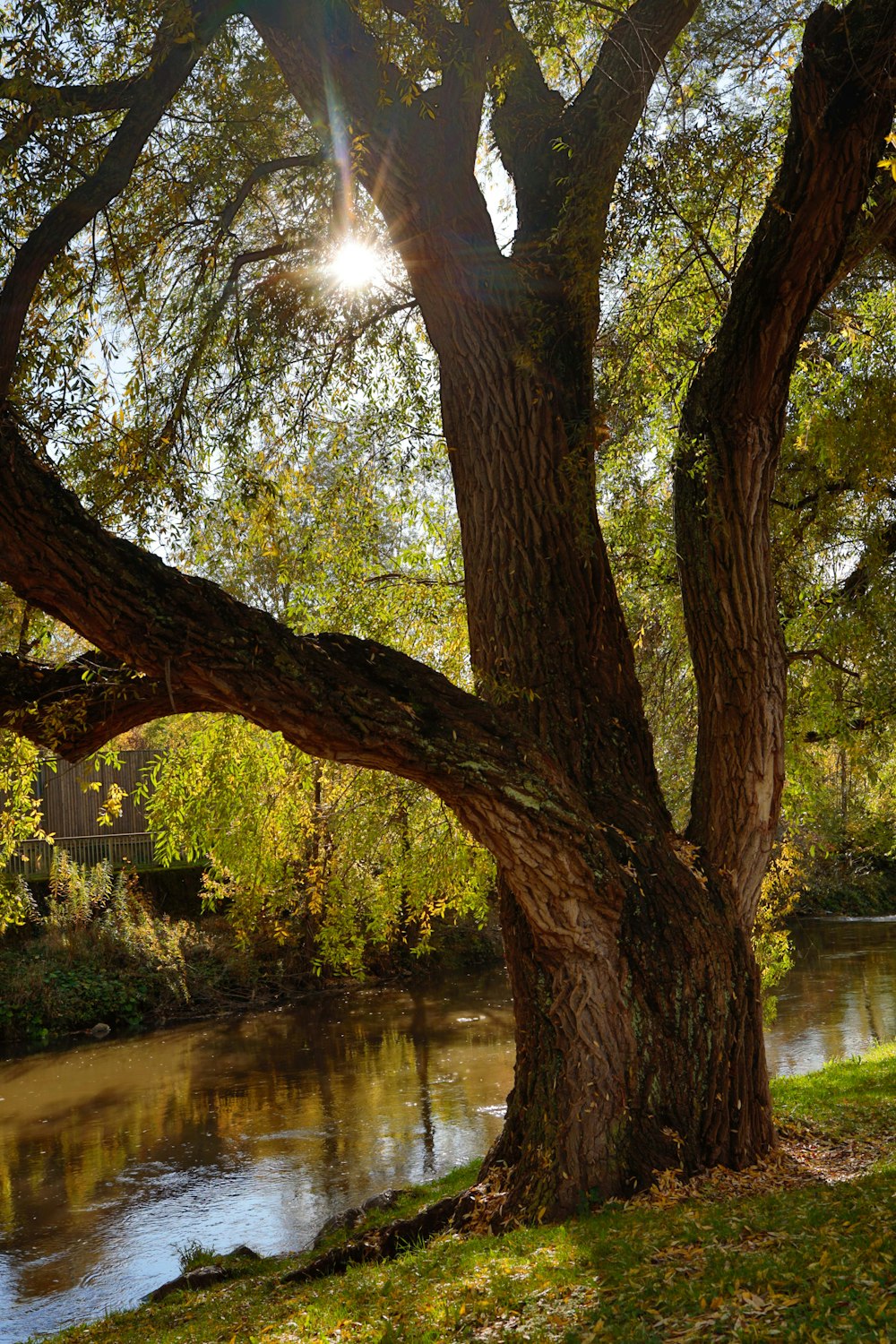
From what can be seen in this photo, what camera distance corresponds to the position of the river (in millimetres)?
9906

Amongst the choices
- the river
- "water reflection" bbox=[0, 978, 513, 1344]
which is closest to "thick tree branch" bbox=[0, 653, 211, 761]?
the river

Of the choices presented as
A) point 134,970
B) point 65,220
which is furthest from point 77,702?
point 134,970

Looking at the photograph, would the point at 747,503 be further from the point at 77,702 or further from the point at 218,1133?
the point at 218,1133

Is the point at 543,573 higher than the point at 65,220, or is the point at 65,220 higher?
the point at 65,220

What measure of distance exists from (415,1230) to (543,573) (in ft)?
13.9

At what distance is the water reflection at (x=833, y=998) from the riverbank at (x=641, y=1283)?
8535mm

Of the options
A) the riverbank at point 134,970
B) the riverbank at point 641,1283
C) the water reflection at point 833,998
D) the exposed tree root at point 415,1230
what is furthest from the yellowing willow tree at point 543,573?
the riverbank at point 134,970

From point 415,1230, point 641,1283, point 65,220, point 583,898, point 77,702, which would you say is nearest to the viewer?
point 641,1283

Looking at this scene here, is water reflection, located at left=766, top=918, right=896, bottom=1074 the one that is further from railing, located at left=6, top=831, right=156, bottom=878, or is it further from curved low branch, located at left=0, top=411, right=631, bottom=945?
railing, located at left=6, top=831, right=156, bottom=878

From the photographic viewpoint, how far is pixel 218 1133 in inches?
529

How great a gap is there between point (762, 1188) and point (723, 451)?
4.31 meters

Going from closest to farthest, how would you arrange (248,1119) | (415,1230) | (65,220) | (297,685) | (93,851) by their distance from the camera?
(65,220) → (297,685) → (415,1230) → (248,1119) → (93,851)

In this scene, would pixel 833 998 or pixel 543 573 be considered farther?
pixel 833 998

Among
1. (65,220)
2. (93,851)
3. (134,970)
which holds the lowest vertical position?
(134,970)
